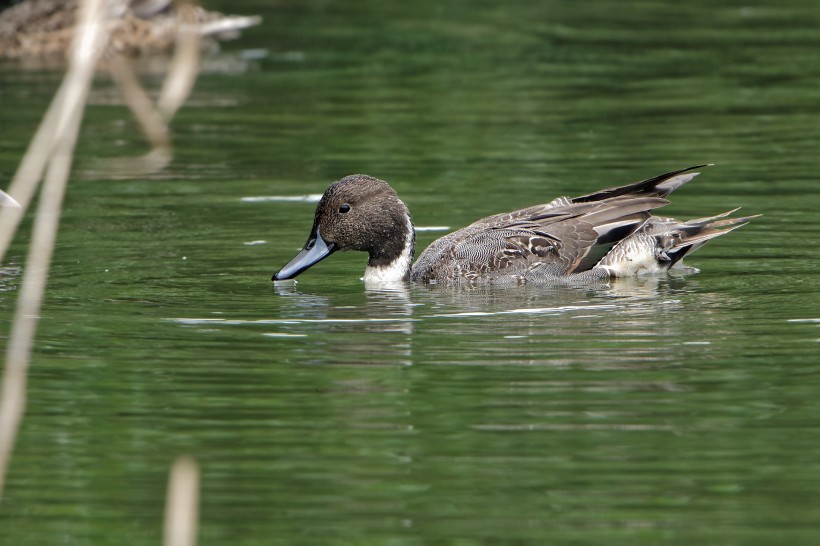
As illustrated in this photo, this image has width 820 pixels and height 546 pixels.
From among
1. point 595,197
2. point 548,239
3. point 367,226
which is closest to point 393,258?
point 367,226

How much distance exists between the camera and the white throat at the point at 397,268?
10.2 m

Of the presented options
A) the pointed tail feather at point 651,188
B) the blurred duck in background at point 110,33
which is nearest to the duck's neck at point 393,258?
the pointed tail feather at point 651,188

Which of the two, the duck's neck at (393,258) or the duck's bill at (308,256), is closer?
the duck's bill at (308,256)

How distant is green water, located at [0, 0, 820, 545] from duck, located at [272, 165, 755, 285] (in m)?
0.23

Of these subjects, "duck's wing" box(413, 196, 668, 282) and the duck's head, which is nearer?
"duck's wing" box(413, 196, 668, 282)

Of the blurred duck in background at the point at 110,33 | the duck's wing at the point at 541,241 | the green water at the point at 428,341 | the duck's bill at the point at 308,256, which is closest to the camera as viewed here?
the green water at the point at 428,341

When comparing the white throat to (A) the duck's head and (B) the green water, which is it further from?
(B) the green water

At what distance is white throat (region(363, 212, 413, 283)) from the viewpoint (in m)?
10.2

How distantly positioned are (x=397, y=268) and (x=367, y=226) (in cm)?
32

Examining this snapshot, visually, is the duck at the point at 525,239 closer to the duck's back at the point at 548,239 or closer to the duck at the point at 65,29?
the duck's back at the point at 548,239

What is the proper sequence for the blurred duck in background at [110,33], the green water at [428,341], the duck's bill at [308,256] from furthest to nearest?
the blurred duck in background at [110,33] → the duck's bill at [308,256] → the green water at [428,341]

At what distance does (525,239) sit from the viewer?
9938mm

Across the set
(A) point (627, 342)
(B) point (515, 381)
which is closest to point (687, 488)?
(B) point (515, 381)

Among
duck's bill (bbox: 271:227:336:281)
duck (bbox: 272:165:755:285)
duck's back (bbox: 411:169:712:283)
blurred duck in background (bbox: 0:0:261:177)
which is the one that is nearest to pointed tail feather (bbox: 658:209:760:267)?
duck (bbox: 272:165:755:285)
